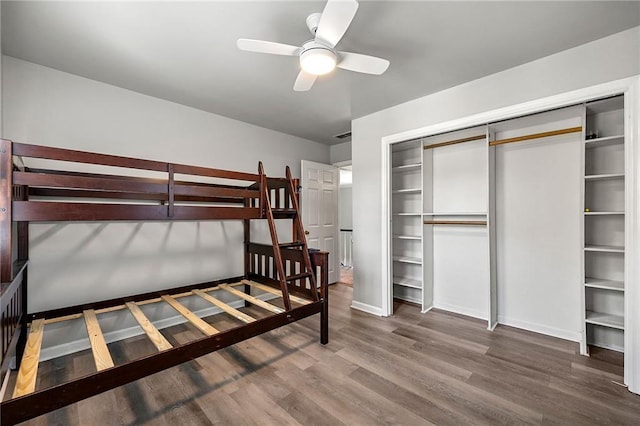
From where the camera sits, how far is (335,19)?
1.49m

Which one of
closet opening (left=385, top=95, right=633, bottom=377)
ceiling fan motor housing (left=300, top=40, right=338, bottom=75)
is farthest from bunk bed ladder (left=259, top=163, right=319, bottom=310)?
closet opening (left=385, top=95, right=633, bottom=377)

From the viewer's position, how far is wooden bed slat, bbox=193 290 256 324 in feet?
7.16

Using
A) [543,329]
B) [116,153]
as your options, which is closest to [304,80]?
[116,153]

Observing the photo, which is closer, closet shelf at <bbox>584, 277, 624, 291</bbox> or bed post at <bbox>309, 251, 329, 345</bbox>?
closet shelf at <bbox>584, 277, 624, 291</bbox>

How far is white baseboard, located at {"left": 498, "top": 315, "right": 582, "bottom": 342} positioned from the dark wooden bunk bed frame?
6.85 ft

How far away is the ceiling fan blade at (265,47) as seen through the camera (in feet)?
5.39

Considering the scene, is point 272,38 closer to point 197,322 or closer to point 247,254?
point 197,322

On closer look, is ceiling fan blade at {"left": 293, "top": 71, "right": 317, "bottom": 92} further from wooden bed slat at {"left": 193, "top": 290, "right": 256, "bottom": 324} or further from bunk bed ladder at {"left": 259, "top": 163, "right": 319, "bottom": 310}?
wooden bed slat at {"left": 193, "top": 290, "right": 256, "bottom": 324}

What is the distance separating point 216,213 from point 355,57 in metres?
1.54

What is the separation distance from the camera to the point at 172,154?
3.14 meters

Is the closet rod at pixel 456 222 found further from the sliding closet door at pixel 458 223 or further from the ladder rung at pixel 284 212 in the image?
the ladder rung at pixel 284 212

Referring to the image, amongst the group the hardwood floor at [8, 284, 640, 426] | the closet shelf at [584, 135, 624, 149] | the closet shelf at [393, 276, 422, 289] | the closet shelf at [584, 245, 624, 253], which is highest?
the closet shelf at [584, 135, 624, 149]

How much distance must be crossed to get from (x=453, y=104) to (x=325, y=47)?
1731 mm

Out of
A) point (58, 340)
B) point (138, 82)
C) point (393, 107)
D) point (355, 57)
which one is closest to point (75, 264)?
point (58, 340)
